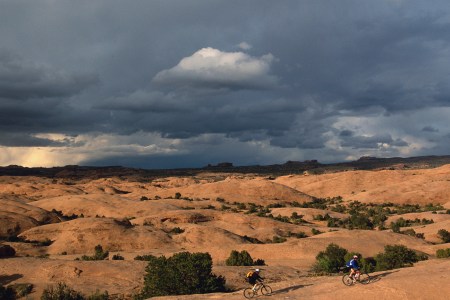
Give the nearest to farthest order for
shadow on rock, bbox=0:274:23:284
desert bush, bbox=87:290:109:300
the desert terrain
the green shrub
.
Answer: desert bush, bbox=87:290:109:300 < the desert terrain < shadow on rock, bbox=0:274:23:284 < the green shrub

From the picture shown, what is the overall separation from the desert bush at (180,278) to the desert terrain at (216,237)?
1.90 m

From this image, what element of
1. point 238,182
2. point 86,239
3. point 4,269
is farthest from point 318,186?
point 4,269

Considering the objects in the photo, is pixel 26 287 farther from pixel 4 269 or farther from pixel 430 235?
pixel 430 235

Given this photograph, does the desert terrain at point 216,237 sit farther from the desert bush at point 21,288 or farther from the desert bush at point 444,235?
the desert bush at point 444,235

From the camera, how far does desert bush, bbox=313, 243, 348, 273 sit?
30.4 m

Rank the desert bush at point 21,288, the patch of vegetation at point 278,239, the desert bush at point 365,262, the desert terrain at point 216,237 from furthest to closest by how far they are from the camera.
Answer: the patch of vegetation at point 278,239 → the desert bush at point 365,262 → the desert bush at point 21,288 → the desert terrain at point 216,237

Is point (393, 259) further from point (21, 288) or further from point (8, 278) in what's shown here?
point (8, 278)

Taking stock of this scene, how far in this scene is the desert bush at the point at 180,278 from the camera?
22469mm

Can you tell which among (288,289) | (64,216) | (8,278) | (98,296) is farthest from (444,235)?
(64,216)

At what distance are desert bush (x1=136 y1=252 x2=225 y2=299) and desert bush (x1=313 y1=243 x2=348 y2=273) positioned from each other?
1014 centimetres

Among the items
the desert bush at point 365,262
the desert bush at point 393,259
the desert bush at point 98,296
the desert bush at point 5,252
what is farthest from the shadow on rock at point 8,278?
the desert bush at point 393,259

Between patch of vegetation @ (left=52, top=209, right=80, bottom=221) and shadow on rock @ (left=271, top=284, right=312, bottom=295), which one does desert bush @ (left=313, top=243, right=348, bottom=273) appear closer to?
shadow on rock @ (left=271, top=284, right=312, bottom=295)

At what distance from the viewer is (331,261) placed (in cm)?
3108

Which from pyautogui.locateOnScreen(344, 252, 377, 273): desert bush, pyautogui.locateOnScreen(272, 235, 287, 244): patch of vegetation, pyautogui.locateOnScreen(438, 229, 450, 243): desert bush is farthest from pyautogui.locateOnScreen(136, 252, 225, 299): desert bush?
pyautogui.locateOnScreen(438, 229, 450, 243): desert bush
